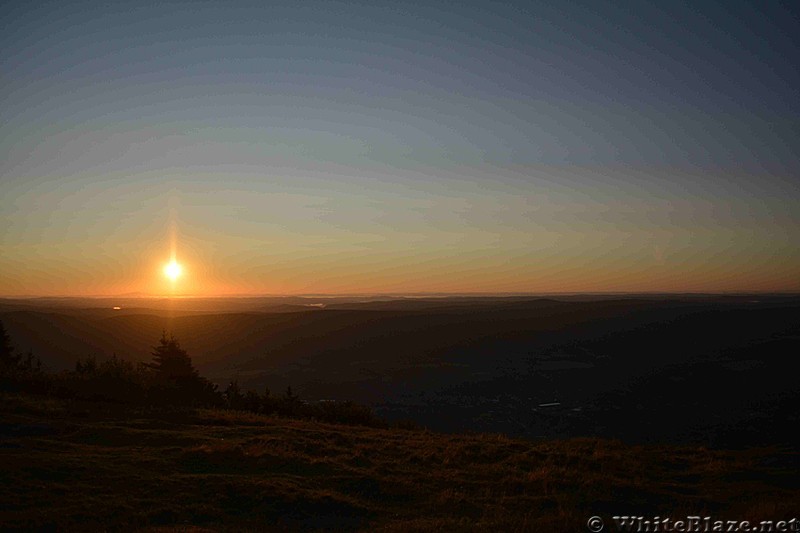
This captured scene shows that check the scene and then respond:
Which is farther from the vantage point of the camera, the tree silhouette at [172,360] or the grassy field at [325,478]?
the tree silhouette at [172,360]

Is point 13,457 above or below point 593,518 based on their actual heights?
above

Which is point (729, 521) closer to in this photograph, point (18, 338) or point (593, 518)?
point (593, 518)

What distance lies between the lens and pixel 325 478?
1535cm

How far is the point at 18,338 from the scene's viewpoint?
142125 millimetres

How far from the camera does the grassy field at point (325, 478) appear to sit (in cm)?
1179

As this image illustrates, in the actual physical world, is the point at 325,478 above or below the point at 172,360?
above

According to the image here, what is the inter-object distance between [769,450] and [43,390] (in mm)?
29325

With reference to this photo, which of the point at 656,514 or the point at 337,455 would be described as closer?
the point at 656,514

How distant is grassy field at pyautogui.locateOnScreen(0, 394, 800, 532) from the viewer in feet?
38.7

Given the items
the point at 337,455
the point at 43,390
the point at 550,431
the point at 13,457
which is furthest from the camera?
the point at 550,431

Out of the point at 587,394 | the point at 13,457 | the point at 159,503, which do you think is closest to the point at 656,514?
the point at 159,503

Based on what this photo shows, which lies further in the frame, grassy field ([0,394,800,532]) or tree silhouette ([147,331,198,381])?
tree silhouette ([147,331,198,381])

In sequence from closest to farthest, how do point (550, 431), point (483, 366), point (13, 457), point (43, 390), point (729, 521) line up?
1. point (729, 521)
2. point (13, 457)
3. point (43, 390)
4. point (550, 431)
5. point (483, 366)

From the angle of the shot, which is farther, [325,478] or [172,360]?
[172,360]
